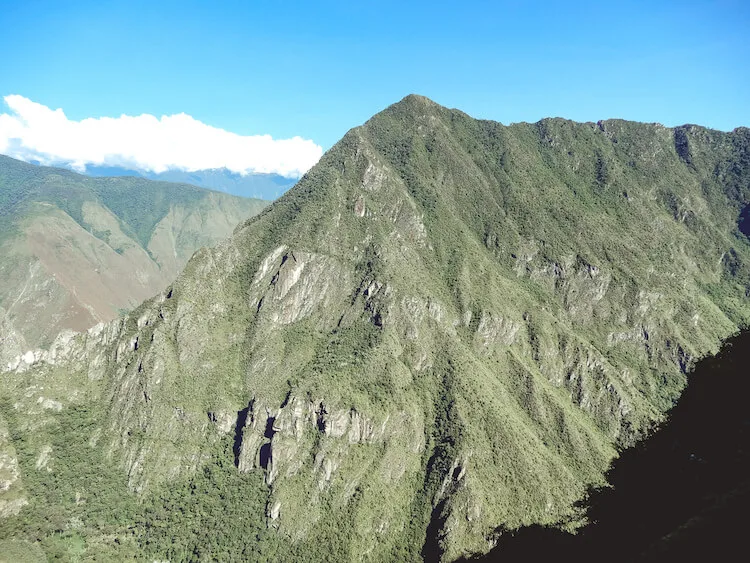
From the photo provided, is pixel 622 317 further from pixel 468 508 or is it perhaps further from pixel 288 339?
pixel 288 339

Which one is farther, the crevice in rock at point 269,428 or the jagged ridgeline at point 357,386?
the crevice in rock at point 269,428

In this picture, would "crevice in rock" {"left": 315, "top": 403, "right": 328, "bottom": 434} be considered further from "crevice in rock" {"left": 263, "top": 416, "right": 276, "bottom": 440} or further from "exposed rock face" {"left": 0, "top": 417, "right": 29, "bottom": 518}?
"exposed rock face" {"left": 0, "top": 417, "right": 29, "bottom": 518}

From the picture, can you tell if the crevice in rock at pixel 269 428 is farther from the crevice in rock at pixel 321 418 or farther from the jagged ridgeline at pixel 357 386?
the crevice in rock at pixel 321 418

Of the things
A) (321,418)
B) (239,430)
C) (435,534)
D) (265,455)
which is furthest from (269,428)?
(435,534)

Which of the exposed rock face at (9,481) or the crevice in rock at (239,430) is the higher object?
the crevice in rock at (239,430)

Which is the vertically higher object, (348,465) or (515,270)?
(515,270)

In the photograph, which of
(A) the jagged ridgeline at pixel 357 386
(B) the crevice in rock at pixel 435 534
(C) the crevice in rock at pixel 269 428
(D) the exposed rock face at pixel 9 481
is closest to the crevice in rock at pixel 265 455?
(A) the jagged ridgeline at pixel 357 386

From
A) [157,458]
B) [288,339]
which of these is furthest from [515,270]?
[157,458]
